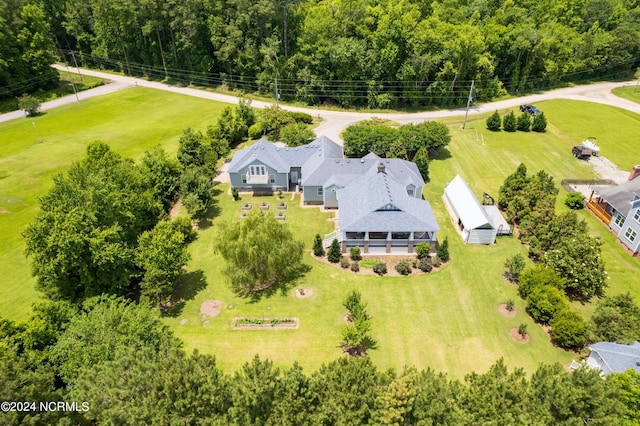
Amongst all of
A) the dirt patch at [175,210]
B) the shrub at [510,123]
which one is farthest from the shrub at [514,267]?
the shrub at [510,123]

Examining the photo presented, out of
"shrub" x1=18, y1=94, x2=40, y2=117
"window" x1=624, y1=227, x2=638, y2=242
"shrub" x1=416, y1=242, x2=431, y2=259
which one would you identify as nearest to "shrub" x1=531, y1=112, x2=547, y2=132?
"window" x1=624, y1=227, x2=638, y2=242

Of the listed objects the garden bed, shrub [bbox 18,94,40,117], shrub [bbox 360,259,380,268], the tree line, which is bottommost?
the garden bed

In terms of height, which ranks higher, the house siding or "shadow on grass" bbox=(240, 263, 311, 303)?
the house siding

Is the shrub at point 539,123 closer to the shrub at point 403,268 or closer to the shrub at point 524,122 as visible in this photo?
the shrub at point 524,122

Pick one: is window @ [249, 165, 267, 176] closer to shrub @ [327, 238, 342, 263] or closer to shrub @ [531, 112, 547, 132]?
shrub @ [327, 238, 342, 263]

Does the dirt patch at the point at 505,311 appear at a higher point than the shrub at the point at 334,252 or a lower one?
lower

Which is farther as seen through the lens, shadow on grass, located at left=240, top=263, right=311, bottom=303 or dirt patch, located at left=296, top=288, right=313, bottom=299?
shadow on grass, located at left=240, top=263, right=311, bottom=303
